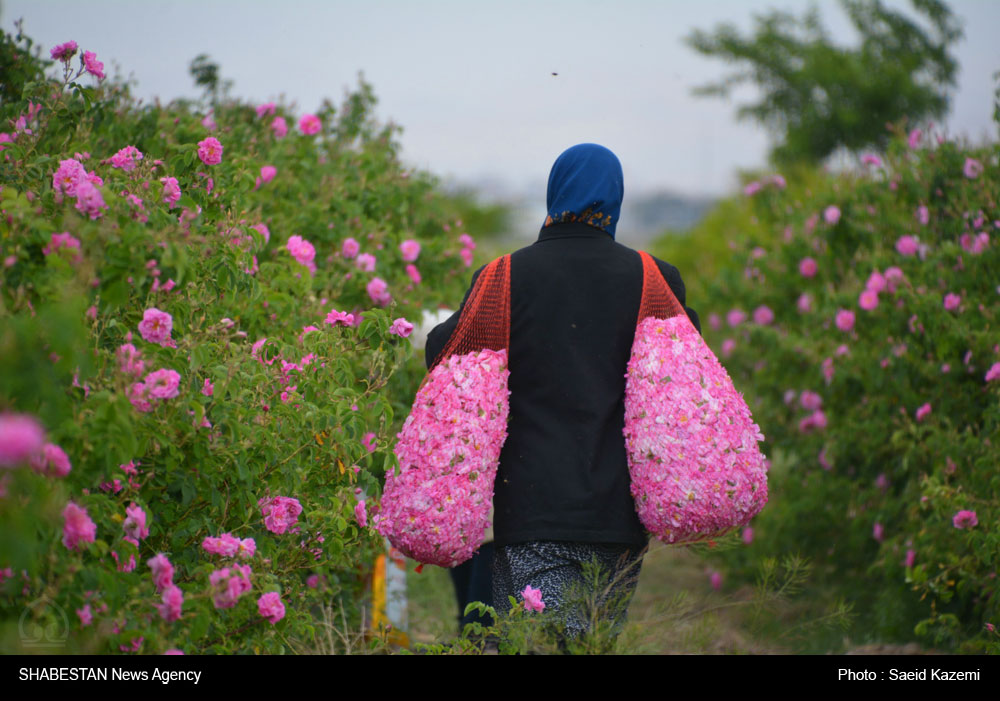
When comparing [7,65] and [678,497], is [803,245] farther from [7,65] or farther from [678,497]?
[7,65]

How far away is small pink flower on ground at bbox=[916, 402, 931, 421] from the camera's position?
3824mm

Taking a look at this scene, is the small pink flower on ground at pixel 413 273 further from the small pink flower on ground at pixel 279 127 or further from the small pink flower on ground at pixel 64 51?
the small pink flower on ground at pixel 64 51

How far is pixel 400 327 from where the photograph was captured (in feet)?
7.93

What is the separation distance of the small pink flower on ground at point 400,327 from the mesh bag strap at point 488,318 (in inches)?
4.8

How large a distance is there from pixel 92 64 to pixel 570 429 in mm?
1465

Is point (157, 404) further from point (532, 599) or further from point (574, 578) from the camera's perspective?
point (574, 578)

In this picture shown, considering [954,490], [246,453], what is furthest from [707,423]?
[954,490]

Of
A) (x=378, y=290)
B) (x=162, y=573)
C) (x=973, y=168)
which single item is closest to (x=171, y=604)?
(x=162, y=573)

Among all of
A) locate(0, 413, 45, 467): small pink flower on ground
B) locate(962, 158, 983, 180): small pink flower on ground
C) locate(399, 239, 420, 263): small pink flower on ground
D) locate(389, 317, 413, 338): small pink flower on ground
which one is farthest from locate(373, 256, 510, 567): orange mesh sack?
locate(962, 158, 983, 180): small pink flower on ground

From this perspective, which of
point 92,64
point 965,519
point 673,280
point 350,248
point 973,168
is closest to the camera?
point 92,64

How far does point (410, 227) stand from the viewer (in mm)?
4359

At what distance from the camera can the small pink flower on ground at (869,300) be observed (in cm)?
416
